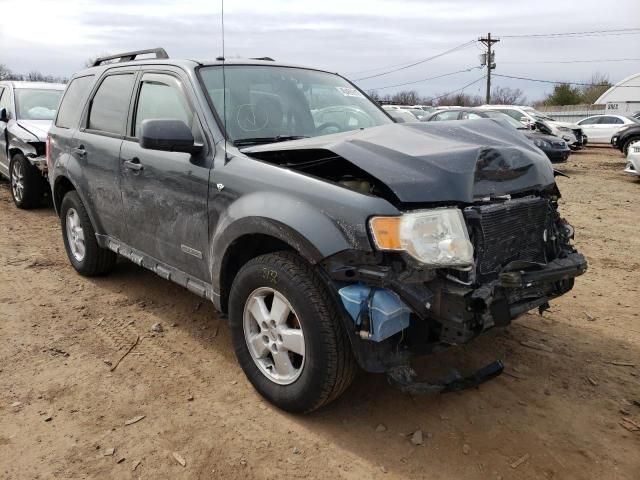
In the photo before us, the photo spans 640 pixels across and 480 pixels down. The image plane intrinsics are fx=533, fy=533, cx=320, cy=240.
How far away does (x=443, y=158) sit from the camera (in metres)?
2.60

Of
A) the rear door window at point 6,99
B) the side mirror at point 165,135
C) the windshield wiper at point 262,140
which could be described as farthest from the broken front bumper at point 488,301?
the rear door window at point 6,99

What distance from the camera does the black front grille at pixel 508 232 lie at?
8.45 ft

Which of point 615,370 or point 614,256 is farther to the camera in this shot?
point 614,256

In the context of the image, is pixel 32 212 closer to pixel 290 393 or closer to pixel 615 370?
pixel 290 393

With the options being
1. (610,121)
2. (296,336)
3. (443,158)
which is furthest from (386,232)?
(610,121)

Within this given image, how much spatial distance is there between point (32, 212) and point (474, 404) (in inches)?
286

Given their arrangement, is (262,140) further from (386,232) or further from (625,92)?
(625,92)

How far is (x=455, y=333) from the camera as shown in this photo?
2.44m

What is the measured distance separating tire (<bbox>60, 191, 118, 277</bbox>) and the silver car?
2.71 meters

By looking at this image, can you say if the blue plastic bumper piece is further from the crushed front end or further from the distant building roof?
the distant building roof

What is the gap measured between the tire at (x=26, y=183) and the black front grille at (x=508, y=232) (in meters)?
7.17

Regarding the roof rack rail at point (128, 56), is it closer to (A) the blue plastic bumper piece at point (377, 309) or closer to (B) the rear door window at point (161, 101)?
(B) the rear door window at point (161, 101)

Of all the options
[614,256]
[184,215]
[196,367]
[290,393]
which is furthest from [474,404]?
[614,256]

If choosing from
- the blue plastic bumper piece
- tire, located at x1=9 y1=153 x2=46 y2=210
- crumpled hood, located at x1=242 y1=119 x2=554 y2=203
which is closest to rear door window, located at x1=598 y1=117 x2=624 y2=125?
tire, located at x1=9 y1=153 x2=46 y2=210
